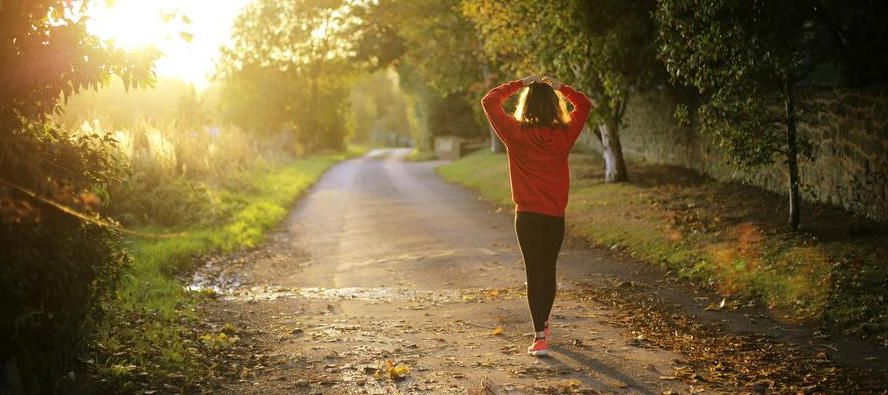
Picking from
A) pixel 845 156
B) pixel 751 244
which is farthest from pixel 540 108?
pixel 845 156

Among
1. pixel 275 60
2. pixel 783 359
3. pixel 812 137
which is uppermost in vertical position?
pixel 275 60

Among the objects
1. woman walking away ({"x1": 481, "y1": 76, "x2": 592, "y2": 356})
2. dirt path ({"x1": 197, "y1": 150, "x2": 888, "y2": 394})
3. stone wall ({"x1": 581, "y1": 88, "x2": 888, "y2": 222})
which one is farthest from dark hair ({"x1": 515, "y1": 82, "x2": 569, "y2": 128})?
stone wall ({"x1": 581, "y1": 88, "x2": 888, "y2": 222})

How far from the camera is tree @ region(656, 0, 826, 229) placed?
35.6 ft

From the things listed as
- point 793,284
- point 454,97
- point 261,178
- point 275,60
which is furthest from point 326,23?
point 793,284

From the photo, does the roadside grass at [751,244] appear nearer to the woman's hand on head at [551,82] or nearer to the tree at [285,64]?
Result: the woman's hand on head at [551,82]

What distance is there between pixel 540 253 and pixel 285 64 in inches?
1322

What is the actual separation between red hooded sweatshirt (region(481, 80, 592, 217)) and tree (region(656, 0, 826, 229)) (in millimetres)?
5232

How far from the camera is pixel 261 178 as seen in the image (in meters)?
26.9

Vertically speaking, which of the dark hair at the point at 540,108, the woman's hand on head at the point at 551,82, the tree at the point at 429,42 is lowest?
the dark hair at the point at 540,108

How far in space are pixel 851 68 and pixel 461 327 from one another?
9678 millimetres

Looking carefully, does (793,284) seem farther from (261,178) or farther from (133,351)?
(261,178)

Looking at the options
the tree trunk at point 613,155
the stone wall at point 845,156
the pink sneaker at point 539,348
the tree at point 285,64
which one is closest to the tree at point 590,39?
the tree trunk at point 613,155

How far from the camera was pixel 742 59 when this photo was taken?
10.9 m

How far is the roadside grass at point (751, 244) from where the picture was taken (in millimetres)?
8141
